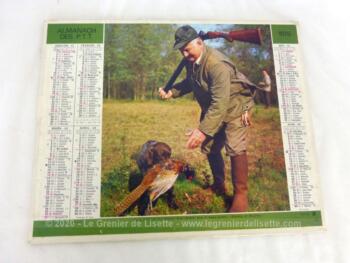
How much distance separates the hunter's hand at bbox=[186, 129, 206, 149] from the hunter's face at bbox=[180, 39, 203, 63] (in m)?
0.24

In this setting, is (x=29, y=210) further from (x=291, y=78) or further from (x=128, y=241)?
(x=291, y=78)

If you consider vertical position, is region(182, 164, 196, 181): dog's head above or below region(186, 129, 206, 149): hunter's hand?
below

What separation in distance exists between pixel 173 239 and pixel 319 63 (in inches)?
30.1

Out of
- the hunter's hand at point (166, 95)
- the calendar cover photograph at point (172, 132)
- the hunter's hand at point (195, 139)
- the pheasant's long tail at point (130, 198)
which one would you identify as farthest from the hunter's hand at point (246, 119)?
the pheasant's long tail at point (130, 198)

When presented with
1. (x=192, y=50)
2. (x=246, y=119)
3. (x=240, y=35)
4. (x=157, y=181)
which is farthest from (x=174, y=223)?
(x=240, y=35)

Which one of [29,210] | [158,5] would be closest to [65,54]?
[158,5]

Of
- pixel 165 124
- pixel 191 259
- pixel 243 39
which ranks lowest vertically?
pixel 191 259

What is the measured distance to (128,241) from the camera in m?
0.94

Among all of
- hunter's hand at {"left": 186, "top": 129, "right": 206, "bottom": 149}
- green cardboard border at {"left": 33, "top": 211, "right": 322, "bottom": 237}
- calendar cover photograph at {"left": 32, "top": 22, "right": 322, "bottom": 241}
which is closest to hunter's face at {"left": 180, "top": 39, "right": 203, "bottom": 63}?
calendar cover photograph at {"left": 32, "top": 22, "right": 322, "bottom": 241}

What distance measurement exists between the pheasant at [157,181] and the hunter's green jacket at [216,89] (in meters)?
0.14

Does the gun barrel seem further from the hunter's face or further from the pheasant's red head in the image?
the pheasant's red head

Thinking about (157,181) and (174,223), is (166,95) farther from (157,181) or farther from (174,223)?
(174,223)

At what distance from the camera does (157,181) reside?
994mm

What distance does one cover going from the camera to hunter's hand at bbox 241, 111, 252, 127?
3.47 feet
